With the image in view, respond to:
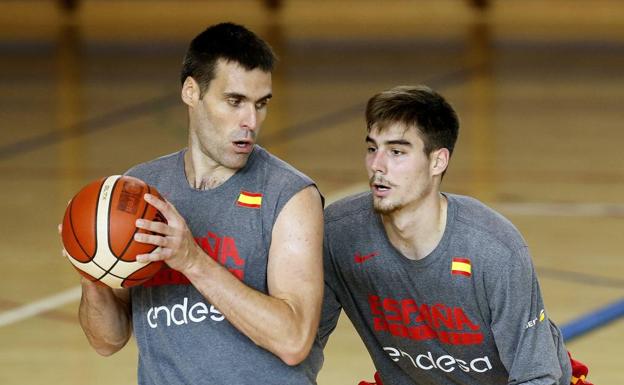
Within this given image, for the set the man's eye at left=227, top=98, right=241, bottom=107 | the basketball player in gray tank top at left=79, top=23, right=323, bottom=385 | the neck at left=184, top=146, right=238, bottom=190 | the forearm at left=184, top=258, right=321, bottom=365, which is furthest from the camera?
the neck at left=184, top=146, right=238, bottom=190

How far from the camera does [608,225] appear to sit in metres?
8.77

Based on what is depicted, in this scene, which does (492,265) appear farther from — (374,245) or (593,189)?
(593,189)

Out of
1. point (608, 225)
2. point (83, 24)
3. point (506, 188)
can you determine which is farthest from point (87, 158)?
point (83, 24)

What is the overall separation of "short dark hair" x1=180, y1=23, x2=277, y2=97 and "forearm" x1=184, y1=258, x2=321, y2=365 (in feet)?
1.96


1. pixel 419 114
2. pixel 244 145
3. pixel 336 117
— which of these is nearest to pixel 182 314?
pixel 244 145

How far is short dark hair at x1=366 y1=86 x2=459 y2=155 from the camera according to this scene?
4.23m

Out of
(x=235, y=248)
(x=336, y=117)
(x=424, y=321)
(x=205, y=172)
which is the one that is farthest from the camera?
(x=336, y=117)

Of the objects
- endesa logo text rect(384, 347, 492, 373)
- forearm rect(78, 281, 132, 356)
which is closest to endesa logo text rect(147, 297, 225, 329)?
forearm rect(78, 281, 132, 356)

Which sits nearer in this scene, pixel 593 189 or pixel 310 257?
pixel 310 257

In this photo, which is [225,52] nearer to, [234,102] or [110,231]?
[234,102]

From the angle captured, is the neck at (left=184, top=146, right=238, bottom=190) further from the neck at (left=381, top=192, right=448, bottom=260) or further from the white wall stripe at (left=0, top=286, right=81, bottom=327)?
the white wall stripe at (left=0, top=286, right=81, bottom=327)

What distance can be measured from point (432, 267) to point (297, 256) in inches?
25.9

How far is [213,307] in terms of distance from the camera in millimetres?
3916

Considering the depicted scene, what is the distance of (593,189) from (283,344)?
6.36 m
